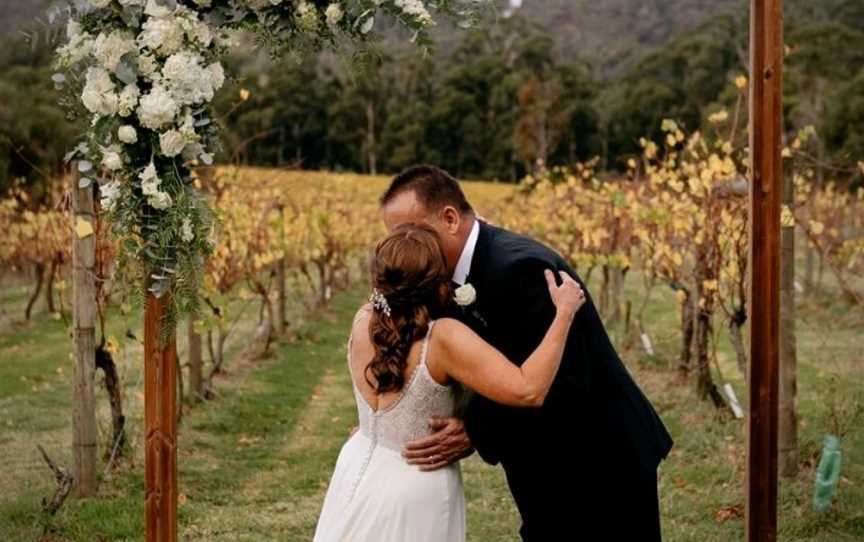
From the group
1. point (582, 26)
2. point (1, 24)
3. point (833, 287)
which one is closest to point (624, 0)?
point (582, 26)

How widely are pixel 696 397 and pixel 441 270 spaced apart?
6.59 m

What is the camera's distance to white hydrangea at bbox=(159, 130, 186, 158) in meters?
3.61

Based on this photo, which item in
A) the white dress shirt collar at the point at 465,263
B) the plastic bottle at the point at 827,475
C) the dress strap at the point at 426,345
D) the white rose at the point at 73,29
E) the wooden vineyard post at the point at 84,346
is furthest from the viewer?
the wooden vineyard post at the point at 84,346

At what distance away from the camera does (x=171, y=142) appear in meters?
3.62

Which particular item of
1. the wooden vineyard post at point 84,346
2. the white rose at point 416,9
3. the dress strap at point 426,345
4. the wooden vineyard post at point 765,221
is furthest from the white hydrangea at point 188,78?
the wooden vineyard post at point 84,346

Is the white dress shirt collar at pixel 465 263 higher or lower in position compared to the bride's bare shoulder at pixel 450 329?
higher

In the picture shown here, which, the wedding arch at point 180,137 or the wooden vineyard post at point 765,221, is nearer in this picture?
the wedding arch at point 180,137

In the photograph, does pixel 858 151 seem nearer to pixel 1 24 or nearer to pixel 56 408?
pixel 56 408

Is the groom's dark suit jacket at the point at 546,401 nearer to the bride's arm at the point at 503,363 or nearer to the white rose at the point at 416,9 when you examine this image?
the bride's arm at the point at 503,363

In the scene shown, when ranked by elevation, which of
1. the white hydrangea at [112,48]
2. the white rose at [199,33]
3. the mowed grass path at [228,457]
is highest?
the white rose at [199,33]

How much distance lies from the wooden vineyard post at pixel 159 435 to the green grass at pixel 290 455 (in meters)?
1.42

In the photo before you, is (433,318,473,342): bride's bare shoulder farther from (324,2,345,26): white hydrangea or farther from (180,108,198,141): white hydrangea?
(324,2,345,26): white hydrangea

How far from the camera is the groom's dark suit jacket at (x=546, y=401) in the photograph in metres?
3.59

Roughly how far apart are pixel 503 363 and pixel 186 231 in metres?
1.19
